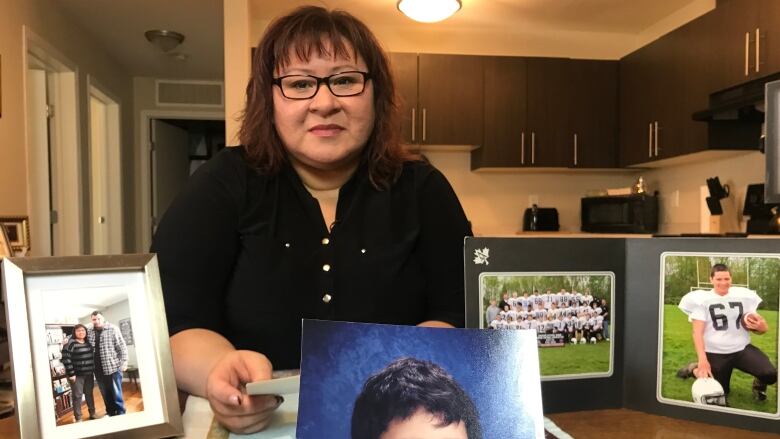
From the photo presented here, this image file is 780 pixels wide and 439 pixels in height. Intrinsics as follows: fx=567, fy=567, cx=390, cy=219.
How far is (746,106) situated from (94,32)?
457 centimetres

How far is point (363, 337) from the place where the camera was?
543mm

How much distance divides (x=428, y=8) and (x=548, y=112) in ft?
3.95

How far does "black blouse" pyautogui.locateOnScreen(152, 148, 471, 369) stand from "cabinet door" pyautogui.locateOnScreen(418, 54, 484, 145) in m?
2.83

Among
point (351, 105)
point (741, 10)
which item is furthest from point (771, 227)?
point (351, 105)

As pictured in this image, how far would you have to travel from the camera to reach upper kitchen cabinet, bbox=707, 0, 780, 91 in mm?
2514

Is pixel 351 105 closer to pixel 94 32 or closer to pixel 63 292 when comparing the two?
pixel 63 292

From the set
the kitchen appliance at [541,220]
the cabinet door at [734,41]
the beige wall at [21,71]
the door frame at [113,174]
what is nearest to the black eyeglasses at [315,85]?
the cabinet door at [734,41]

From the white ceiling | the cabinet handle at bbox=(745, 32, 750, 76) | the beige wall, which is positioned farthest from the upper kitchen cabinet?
the beige wall

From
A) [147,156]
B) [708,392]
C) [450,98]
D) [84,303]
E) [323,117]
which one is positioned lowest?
[708,392]

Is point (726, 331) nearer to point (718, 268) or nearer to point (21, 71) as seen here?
point (718, 268)

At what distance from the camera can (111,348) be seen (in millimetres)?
592

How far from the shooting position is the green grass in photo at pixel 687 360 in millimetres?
A: 633

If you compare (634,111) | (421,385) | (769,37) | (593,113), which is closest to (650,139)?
(634,111)

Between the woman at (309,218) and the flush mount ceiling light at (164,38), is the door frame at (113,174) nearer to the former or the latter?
the flush mount ceiling light at (164,38)
